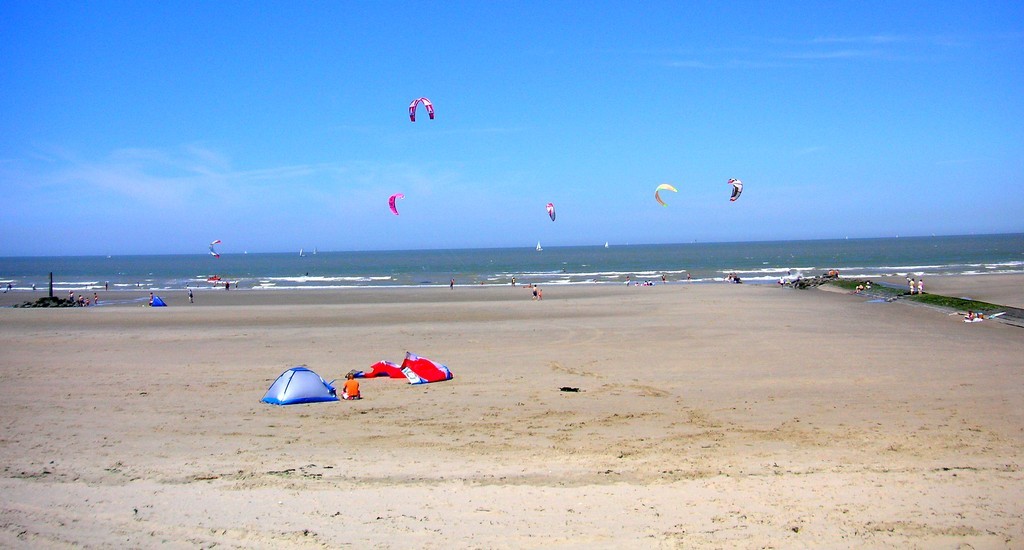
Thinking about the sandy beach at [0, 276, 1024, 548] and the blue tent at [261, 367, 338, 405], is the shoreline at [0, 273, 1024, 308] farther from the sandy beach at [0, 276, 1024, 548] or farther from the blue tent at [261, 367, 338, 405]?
the blue tent at [261, 367, 338, 405]

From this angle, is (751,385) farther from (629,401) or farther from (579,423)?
(579,423)

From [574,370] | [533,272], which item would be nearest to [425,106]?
[574,370]

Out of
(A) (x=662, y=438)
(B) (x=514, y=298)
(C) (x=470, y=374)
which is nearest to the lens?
(A) (x=662, y=438)

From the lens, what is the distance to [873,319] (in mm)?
20141

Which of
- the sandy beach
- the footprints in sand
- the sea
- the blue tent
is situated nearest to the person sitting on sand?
the blue tent

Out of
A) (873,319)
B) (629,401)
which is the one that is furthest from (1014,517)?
(873,319)

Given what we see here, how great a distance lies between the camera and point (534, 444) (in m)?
7.64

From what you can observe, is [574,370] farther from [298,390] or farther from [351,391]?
[298,390]

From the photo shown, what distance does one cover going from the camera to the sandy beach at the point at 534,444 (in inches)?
203

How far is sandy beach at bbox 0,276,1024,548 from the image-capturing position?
5.14 meters

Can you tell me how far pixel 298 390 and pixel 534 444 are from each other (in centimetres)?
400

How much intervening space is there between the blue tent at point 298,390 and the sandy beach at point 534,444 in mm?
271

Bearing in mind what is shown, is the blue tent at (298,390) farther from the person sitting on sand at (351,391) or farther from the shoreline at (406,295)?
the shoreline at (406,295)

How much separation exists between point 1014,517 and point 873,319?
16456 millimetres
